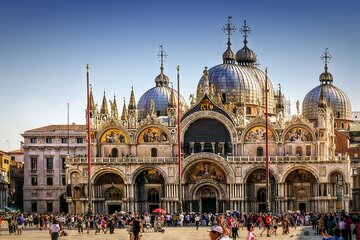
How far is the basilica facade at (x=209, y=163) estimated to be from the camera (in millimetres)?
80375

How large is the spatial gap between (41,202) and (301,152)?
3392 cm

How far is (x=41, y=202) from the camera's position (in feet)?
327

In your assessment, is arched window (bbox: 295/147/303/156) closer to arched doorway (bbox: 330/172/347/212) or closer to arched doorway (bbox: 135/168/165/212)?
arched doorway (bbox: 330/172/347/212)

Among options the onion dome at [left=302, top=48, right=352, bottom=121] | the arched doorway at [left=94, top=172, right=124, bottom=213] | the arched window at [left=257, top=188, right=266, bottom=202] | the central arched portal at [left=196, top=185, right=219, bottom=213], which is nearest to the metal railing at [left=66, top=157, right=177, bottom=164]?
the arched doorway at [left=94, top=172, right=124, bottom=213]

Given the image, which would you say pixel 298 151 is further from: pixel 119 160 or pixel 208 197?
pixel 119 160

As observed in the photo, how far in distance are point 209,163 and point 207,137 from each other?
316 cm

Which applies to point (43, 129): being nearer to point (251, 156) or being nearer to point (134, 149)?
point (134, 149)

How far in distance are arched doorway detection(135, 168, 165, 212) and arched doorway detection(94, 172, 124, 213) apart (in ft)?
5.93

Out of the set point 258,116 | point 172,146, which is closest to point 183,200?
point 172,146

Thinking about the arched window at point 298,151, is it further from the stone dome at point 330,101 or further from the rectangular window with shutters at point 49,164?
the rectangular window with shutters at point 49,164

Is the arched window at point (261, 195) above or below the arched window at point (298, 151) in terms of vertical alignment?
below

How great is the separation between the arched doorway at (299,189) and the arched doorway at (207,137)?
6868 mm

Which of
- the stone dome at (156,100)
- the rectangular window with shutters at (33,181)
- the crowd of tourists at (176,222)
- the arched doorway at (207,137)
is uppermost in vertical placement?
the stone dome at (156,100)

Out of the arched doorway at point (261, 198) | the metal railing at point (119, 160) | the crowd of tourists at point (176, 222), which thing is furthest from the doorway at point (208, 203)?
the crowd of tourists at point (176, 222)
